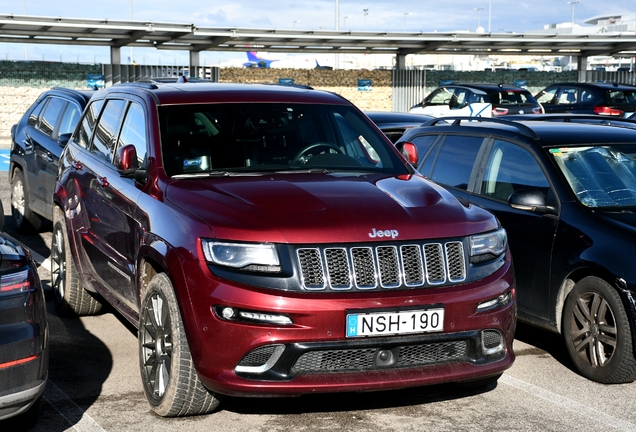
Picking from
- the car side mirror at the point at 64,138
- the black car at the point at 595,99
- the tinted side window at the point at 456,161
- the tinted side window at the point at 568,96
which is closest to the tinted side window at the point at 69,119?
the car side mirror at the point at 64,138

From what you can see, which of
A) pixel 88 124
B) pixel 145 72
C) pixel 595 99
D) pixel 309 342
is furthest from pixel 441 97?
pixel 309 342

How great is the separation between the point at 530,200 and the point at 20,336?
11.2 feet

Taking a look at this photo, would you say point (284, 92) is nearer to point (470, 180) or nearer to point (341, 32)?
point (470, 180)

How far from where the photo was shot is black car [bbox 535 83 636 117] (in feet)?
69.4

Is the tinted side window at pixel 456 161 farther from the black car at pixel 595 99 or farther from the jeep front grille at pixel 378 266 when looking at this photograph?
the black car at pixel 595 99

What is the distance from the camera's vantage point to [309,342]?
14.7 ft

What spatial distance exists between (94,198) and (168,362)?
1949 millimetres

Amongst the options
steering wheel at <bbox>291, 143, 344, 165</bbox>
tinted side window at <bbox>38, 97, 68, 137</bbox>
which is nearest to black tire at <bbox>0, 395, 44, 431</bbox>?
steering wheel at <bbox>291, 143, 344, 165</bbox>

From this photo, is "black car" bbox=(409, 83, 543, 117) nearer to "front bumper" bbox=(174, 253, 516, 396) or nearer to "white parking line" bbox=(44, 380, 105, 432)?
"white parking line" bbox=(44, 380, 105, 432)

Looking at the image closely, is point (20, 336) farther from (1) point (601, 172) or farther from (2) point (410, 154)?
(1) point (601, 172)

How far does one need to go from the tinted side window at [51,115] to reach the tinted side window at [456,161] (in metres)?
4.68

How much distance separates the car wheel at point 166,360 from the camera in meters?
4.72

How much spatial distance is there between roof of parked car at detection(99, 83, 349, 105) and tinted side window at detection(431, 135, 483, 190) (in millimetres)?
1315

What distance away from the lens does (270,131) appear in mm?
5930
